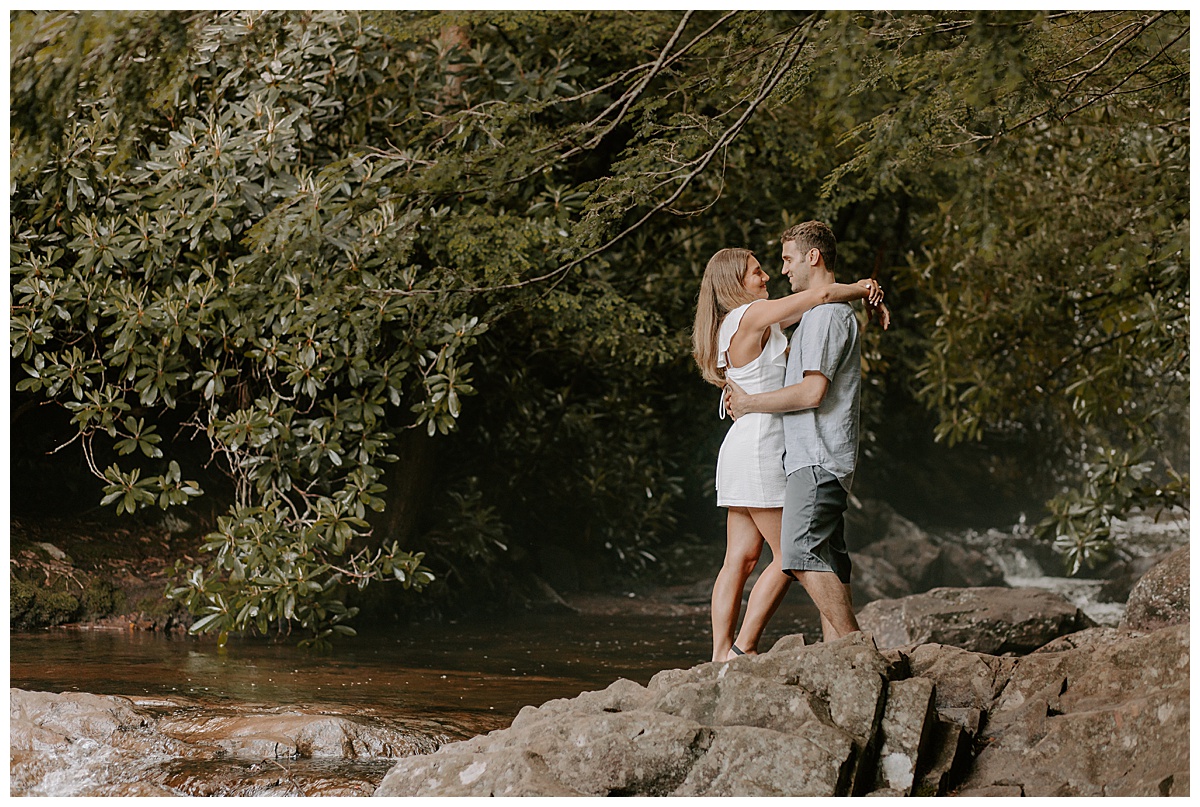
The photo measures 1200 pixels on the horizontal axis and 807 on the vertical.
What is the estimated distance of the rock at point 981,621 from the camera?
711 cm

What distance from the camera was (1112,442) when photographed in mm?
16875

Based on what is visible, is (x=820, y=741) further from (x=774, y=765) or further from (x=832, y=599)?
(x=832, y=599)

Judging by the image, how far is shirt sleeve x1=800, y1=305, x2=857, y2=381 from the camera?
461cm

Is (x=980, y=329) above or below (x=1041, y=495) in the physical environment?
above

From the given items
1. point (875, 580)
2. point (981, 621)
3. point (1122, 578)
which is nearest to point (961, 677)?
point (981, 621)

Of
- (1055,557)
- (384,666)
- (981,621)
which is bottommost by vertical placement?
(1055,557)

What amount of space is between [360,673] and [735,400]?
2.89 m

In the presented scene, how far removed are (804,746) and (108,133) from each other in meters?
5.97

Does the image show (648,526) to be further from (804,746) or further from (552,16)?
(804,746)

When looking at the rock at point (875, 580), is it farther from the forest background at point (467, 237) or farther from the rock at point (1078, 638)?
the rock at point (1078, 638)

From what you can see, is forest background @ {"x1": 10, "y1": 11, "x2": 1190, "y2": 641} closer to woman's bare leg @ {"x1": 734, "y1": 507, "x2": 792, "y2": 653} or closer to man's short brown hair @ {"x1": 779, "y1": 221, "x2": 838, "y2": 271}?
man's short brown hair @ {"x1": 779, "y1": 221, "x2": 838, "y2": 271}

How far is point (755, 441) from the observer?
4781 millimetres

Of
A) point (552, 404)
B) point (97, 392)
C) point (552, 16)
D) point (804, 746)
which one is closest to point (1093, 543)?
point (552, 404)

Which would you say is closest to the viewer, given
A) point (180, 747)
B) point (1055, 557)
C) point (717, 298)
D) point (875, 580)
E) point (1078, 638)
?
point (180, 747)
